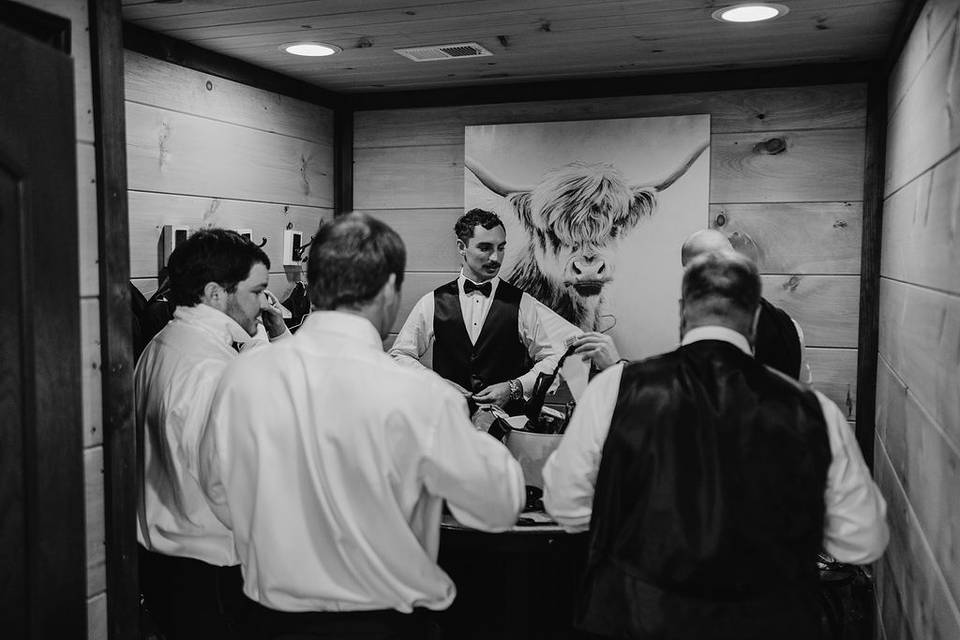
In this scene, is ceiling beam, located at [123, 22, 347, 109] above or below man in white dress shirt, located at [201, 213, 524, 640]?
above

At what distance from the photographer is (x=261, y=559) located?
181 centimetres

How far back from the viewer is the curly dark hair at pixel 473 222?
4.13 m

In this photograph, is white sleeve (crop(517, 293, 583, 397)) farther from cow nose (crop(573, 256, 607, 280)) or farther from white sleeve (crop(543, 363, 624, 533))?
white sleeve (crop(543, 363, 624, 533))

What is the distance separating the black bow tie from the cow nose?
45 centimetres

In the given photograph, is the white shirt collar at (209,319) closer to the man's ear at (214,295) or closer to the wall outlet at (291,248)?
the man's ear at (214,295)

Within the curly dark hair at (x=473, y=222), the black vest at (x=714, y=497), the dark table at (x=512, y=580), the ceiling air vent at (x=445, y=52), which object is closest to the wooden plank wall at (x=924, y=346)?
the black vest at (x=714, y=497)

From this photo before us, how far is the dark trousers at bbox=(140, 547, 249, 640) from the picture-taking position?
250cm

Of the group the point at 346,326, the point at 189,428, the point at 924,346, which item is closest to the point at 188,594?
the point at 189,428

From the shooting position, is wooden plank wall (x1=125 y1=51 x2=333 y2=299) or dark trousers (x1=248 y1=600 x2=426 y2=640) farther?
wooden plank wall (x1=125 y1=51 x2=333 y2=299)

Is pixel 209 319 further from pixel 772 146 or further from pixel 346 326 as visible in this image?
pixel 772 146

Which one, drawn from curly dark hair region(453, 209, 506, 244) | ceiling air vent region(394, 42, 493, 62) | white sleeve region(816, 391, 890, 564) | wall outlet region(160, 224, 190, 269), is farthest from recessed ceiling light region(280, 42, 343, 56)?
white sleeve region(816, 391, 890, 564)

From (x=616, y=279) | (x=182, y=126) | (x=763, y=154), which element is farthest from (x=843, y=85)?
(x=182, y=126)

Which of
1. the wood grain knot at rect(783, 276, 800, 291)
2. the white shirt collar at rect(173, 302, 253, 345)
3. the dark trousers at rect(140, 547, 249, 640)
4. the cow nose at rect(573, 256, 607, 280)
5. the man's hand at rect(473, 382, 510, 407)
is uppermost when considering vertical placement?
the cow nose at rect(573, 256, 607, 280)

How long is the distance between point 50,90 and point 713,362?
147 cm
